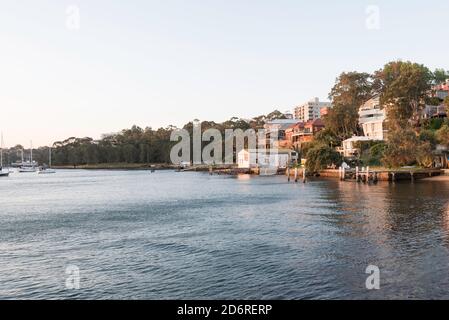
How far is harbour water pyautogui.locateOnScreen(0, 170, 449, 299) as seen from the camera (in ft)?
63.2

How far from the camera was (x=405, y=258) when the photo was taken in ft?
77.3

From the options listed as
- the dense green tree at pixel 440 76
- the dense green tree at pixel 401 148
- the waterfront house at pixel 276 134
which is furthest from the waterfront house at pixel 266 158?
the dense green tree at pixel 440 76

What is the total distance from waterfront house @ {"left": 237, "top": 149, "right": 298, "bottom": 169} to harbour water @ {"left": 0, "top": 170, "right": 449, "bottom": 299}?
8994 cm

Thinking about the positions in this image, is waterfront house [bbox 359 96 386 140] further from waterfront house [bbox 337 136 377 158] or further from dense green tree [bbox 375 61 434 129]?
dense green tree [bbox 375 61 434 129]

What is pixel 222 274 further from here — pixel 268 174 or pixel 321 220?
pixel 268 174

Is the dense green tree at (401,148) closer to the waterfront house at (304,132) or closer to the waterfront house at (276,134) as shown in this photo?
the waterfront house at (304,132)

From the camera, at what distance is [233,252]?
26031 mm

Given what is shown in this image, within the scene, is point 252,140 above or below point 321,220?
above

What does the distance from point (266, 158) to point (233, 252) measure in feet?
393

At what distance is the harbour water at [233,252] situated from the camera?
19250mm

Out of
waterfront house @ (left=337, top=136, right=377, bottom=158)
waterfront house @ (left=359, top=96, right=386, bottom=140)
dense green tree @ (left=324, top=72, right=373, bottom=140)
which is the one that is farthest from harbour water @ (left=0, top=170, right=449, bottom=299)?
dense green tree @ (left=324, top=72, right=373, bottom=140)

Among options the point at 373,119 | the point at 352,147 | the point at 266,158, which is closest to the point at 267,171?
the point at 266,158

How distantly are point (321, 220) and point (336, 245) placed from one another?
10.3 m
